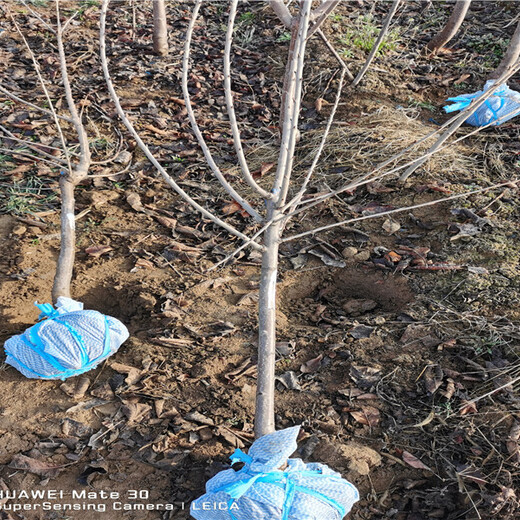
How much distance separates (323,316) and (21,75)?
3780mm

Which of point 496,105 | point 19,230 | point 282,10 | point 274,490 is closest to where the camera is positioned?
point 274,490

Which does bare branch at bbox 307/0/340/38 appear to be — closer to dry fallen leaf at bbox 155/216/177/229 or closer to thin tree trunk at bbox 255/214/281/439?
thin tree trunk at bbox 255/214/281/439

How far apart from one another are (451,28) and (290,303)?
358 centimetres

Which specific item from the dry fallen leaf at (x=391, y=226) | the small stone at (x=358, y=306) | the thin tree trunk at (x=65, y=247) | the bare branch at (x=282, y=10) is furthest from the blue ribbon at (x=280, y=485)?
the bare branch at (x=282, y=10)

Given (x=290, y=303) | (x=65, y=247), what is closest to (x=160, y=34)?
(x=65, y=247)

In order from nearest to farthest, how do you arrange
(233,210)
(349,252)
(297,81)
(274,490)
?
(297,81), (274,490), (349,252), (233,210)

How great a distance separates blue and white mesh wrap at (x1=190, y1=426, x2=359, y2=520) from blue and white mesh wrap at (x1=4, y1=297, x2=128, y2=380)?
2.87 feet

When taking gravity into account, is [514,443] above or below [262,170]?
below

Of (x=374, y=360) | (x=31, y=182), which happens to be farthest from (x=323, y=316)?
(x=31, y=182)

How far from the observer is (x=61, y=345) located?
2582mm

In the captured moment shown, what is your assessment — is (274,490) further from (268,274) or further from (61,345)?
(61,345)

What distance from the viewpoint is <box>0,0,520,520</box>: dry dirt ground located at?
7.83 feet

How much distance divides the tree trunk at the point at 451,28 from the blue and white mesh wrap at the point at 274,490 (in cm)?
446

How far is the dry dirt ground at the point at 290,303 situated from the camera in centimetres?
239
